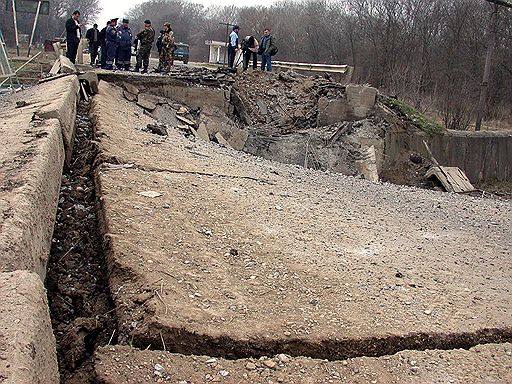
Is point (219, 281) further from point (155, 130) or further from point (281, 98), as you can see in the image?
point (281, 98)

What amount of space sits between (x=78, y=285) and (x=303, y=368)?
1.34m

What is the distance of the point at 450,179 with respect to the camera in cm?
1318

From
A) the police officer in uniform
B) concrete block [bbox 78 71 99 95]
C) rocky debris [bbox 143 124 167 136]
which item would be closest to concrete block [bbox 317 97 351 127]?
the police officer in uniform

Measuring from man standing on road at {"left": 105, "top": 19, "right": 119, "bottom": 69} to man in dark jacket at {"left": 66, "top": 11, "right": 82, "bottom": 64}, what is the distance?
75cm

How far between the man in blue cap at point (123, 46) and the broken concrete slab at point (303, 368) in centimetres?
1204

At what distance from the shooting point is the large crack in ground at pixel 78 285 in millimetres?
2615

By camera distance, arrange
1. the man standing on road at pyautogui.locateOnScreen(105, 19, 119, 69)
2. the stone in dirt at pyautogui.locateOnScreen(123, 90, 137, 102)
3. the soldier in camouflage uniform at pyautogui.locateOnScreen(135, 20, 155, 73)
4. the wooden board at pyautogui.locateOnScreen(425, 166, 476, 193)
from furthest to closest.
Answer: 1. the man standing on road at pyautogui.locateOnScreen(105, 19, 119, 69)
2. the soldier in camouflage uniform at pyautogui.locateOnScreen(135, 20, 155, 73)
3. the wooden board at pyautogui.locateOnScreen(425, 166, 476, 193)
4. the stone in dirt at pyautogui.locateOnScreen(123, 90, 137, 102)

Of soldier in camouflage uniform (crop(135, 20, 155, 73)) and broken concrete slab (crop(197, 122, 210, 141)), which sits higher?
soldier in camouflage uniform (crop(135, 20, 155, 73))

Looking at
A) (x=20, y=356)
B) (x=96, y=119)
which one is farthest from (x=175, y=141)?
(x=20, y=356)

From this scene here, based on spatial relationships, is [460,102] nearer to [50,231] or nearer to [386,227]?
[386,227]

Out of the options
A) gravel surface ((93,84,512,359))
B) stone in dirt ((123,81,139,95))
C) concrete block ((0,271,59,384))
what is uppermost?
stone in dirt ((123,81,139,95))

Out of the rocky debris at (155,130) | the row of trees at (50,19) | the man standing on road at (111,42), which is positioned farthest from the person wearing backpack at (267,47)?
the row of trees at (50,19)

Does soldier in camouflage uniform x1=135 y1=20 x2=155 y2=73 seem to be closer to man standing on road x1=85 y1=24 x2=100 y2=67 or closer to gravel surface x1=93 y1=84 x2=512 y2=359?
man standing on road x1=85 y1=24 x2=100 y2=67

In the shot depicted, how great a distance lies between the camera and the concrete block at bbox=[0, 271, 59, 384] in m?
1.87
